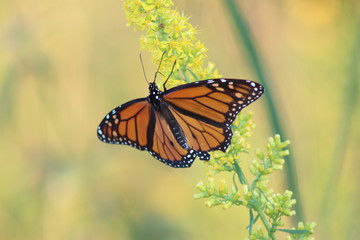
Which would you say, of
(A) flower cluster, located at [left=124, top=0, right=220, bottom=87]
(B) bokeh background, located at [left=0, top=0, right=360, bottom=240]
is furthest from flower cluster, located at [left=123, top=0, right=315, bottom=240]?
(B) bokeh background, located at [left=0, top=0, right=360, bottom=240]

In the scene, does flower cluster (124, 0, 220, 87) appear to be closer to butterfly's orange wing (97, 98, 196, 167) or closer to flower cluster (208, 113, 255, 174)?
flower cluster (208, 113, 255, 174)

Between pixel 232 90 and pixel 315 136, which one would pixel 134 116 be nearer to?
pixel 232 90

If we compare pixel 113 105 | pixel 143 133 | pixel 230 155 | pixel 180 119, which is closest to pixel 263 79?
pixel 230 155

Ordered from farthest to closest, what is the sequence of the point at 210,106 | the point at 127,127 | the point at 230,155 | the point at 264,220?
the point at 127,127 → the point at 210,106 → the point at 230,155 → the point at 264,220

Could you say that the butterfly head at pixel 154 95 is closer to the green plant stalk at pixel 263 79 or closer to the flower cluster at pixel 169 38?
the flower cluster at pixel 169 38

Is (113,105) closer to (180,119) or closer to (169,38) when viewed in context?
(180,119)

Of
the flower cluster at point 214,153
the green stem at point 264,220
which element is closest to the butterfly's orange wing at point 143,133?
the flower cluster at point 214,153
